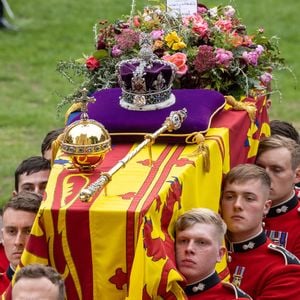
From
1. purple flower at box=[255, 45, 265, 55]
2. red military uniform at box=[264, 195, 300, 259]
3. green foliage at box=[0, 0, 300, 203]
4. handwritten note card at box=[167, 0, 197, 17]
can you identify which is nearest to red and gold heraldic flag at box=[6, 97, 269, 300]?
red military uniform at box=[264, 195, 300, 259]

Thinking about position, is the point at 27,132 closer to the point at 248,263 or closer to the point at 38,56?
the point at 38,56

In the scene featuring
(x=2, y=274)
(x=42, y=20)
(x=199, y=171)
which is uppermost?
(x=199, y=171)

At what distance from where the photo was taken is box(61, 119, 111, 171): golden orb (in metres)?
5.86

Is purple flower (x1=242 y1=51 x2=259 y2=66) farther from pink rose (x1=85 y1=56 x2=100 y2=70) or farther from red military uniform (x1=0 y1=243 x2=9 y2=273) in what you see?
red military uniform (x1=0 y1=243 x2=9 y2=273)

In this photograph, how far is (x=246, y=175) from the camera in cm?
665

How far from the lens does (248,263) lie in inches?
263

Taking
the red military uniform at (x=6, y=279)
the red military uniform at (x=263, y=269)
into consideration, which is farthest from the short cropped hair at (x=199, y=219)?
the red military uniform at (x=6, y=279)

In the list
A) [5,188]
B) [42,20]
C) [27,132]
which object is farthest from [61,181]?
[42,20]

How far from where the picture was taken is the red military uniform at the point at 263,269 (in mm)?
6406

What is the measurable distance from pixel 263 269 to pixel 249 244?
169 millimetres

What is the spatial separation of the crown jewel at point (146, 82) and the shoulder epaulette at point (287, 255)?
0.97m

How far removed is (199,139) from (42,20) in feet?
41.9

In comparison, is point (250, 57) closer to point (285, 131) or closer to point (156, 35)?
point (156, 35)

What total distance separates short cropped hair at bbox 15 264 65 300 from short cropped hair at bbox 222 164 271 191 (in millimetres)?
1534
